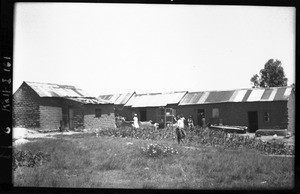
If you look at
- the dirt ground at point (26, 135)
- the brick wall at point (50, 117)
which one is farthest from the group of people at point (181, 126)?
the brick wall at point (50, 117)

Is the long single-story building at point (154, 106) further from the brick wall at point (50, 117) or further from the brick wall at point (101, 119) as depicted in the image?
the brick wall at point (50, 117)

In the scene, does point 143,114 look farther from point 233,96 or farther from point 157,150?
point 233,96

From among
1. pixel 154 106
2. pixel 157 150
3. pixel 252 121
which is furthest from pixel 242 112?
pixel 157 150

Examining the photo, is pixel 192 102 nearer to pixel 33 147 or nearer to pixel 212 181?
pixel 212 181

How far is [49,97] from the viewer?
7.35 meters

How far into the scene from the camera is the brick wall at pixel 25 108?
699cm

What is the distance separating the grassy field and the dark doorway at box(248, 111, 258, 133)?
54 cm

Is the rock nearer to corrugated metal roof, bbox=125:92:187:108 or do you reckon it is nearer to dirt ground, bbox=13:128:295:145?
dirt ground, bbox=13:128:295:145

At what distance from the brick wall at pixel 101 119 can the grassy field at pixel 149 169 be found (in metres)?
0.52

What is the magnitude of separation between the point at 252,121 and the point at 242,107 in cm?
40

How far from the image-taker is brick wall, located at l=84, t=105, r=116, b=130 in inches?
290

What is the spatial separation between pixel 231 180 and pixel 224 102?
1826 millimetres

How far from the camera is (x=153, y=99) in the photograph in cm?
743
